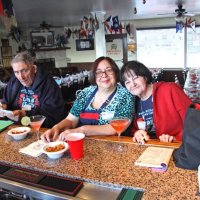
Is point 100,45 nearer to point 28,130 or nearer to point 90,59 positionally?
point 90,59

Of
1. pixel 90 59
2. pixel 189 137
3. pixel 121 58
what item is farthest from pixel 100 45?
pixel 189 137

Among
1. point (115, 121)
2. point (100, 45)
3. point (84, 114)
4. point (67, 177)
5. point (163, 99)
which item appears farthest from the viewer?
point (100, 45)

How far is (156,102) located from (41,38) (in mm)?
8467

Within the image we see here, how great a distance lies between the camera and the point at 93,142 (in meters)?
1.43

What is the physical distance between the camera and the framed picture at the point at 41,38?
9.39 metres

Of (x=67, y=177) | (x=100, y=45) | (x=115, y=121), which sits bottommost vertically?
(x=67, y=177)

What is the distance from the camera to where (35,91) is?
2244 millimetres

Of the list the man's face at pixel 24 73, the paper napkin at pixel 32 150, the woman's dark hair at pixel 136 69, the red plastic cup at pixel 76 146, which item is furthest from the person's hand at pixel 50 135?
the man's face at pixel 24 73

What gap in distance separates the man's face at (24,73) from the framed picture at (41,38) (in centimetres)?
762

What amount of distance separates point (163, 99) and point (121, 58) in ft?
25.0

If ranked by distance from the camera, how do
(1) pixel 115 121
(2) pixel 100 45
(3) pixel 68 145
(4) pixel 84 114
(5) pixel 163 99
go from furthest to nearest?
(2) pixel 100 45, (4) pixel 84 114, (5) pixel 163 99, (1) pixel 115 121, (3) pixel 68 145

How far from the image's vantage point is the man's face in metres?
2.16

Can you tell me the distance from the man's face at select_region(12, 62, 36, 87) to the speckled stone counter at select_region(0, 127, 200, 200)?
0.86m

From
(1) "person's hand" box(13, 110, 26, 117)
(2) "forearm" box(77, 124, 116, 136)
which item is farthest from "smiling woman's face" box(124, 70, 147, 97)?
(1) "person's hand" box(13, 110, 26, 117)
